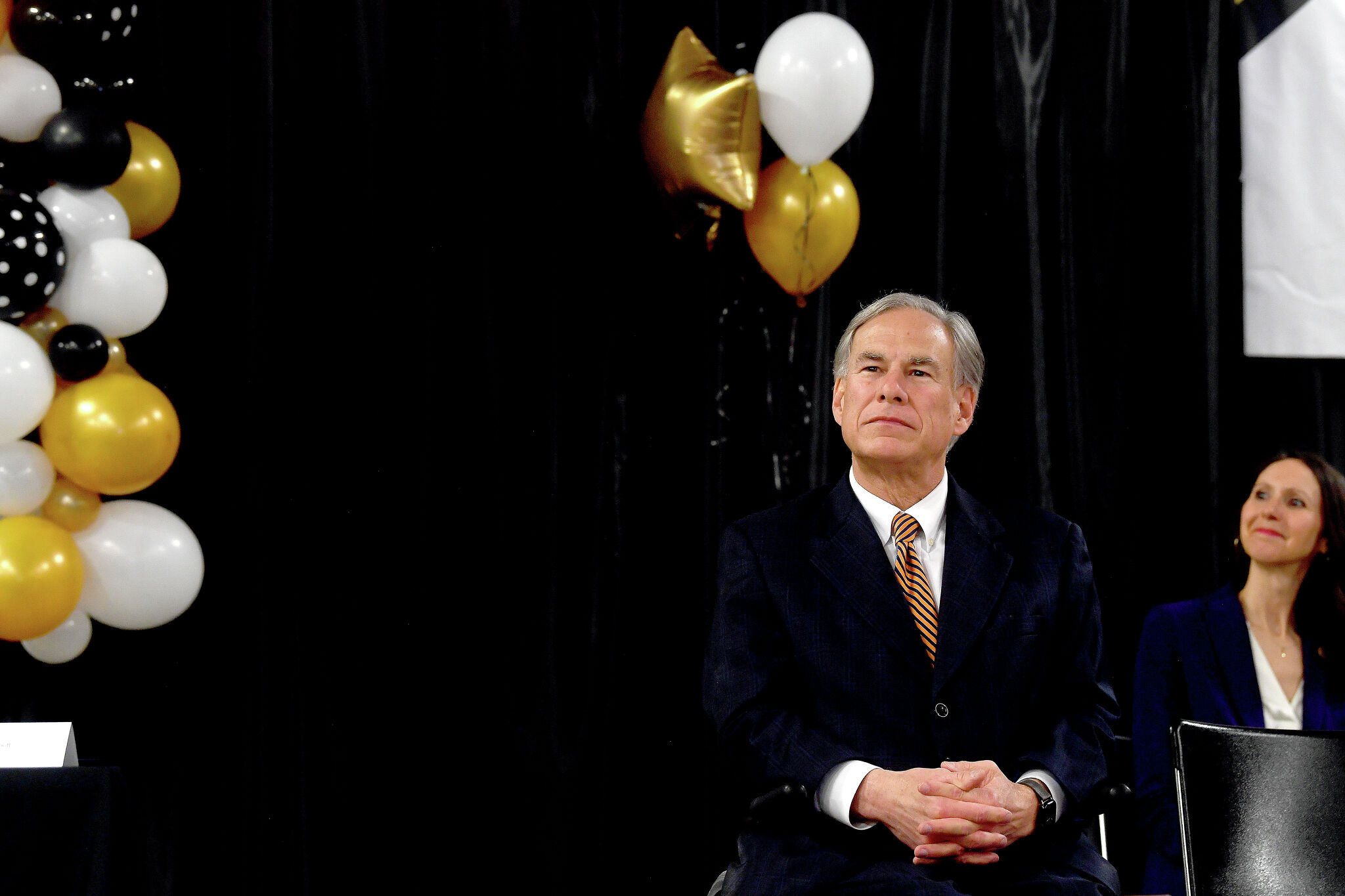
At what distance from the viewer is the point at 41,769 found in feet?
6.79

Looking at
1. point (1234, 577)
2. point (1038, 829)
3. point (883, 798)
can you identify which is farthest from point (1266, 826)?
point (1234, 577)

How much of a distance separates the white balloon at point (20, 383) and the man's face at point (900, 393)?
157 cm

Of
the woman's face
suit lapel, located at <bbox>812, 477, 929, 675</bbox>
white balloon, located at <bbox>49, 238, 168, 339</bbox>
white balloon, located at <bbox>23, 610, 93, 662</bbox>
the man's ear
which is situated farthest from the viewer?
the woman's face

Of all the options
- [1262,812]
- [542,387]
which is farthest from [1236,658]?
[542,387]

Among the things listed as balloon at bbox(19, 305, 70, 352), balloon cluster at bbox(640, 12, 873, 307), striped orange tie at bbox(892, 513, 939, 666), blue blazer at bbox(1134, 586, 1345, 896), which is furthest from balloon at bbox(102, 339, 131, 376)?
blue blazer at bbox(1134, 586, 1345, 896)

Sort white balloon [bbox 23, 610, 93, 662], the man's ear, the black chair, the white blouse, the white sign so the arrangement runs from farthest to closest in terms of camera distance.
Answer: the white sign, the white blouse, white balloon [bbox 23, 610, 93, 662], the man's ear, the black chair

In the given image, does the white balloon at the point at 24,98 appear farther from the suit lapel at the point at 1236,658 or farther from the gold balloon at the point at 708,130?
the suit lapel at the point at 1236,658

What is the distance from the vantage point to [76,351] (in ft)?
8.06

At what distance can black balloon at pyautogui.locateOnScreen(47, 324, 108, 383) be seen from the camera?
2457mm

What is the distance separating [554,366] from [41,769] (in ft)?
5.16

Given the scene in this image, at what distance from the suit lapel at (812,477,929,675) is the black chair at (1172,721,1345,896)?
1.56 feet

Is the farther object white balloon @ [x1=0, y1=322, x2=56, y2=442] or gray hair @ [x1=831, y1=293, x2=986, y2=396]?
white balloon @ [x1=0, y1=322, x2=56, y2=442]

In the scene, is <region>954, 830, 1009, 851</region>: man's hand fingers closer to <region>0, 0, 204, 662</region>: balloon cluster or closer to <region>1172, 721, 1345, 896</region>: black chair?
<region>1172, 721, 1345, 896</region>: black chair

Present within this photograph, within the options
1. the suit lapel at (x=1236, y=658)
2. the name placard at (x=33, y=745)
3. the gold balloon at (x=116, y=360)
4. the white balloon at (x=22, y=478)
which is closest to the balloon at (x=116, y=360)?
the gold balloon at (x=116, y=360)
